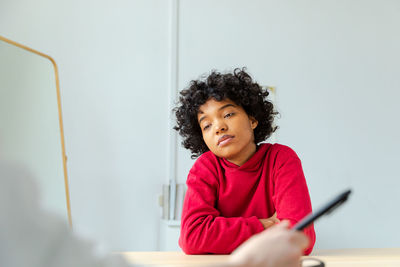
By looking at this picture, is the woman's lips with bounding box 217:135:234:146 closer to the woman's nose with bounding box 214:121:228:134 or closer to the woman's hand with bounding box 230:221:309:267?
the woman's nose with bounding box 214:121:228:134

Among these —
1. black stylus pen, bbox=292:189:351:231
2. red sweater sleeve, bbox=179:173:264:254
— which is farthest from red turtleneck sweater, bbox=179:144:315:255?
black stylus pen, bbox=292:189:351:231

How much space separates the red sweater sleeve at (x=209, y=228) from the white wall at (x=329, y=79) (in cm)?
105

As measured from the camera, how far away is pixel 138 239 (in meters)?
1.99

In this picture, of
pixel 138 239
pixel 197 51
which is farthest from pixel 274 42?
pixel 138 239

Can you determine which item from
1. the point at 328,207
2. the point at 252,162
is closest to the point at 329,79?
the point at 252,162

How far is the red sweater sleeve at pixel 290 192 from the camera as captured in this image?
924 mm

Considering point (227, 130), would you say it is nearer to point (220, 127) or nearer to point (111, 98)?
point (220, 127)

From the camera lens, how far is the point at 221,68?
82.4 inches

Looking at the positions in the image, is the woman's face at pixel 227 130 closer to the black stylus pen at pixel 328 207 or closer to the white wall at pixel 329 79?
the black stylus pen at pixel 328 207

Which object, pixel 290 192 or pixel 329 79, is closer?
pixel 290 192

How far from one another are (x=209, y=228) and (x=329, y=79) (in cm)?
154

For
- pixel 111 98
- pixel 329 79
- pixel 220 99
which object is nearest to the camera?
pixel 220 99

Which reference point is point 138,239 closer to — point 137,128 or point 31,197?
point 137,128

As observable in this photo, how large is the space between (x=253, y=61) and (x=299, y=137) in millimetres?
449
